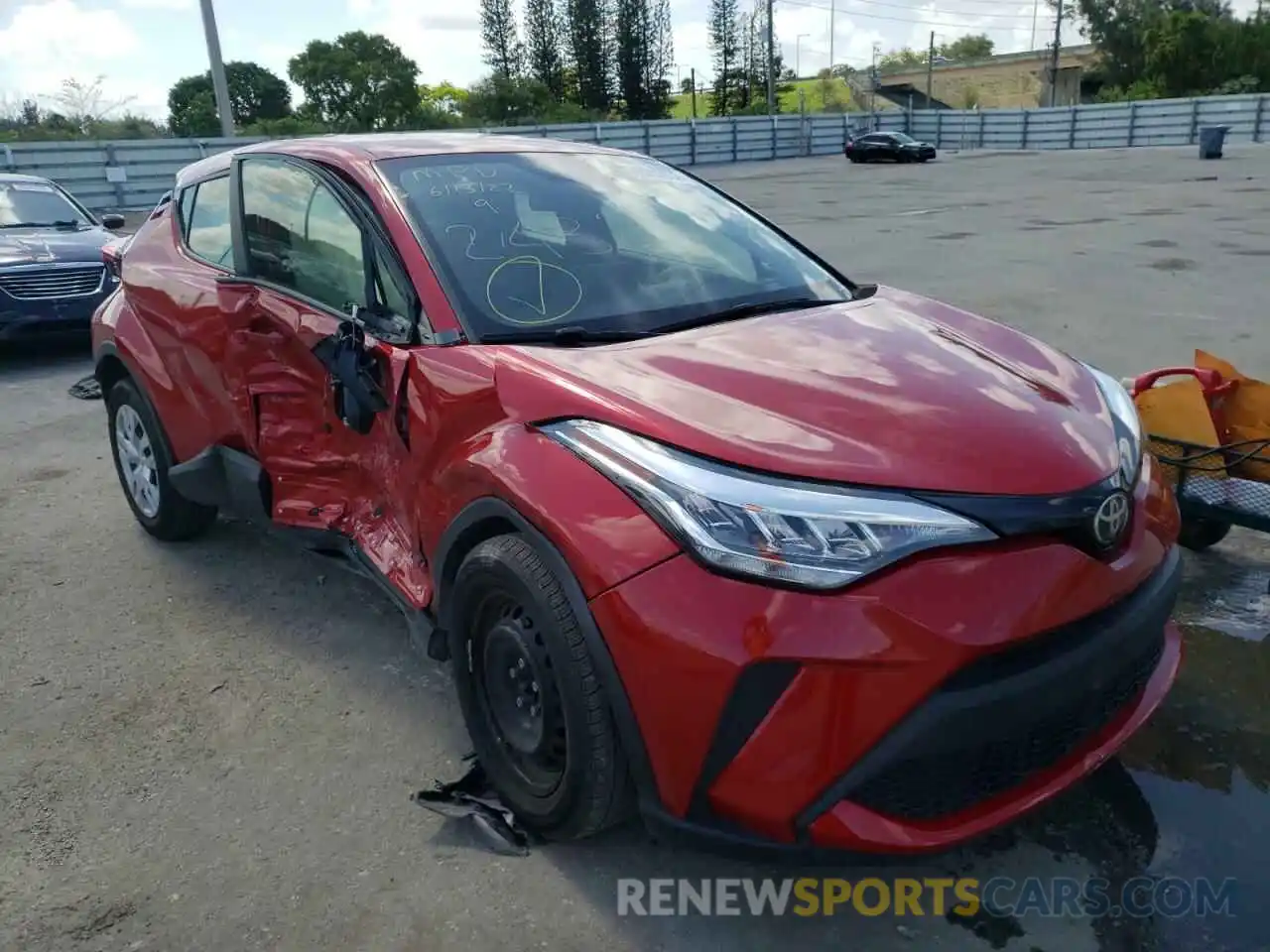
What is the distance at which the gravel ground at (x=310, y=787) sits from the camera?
2.29 m

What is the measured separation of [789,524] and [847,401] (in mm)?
413

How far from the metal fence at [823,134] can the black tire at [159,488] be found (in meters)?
22.0

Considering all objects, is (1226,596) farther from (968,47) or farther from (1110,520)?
(968,47)

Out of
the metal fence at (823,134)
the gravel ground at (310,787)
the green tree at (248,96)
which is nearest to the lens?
the gravel ground at (310,787)

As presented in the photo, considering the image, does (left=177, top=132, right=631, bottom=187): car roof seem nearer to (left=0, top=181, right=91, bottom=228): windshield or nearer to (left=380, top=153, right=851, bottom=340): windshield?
(left=380, top=153, right=851, bottom=340): windshield

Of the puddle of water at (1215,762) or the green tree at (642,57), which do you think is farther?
the green tree at (642,57)

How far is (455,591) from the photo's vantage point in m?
2.53

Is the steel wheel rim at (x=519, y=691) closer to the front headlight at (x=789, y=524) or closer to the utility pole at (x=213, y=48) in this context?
the front headlight at (x=789, y=524)

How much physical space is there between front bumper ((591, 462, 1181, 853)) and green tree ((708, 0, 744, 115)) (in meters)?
82.2

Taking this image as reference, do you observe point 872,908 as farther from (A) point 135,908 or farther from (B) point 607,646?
(A) point 135,908

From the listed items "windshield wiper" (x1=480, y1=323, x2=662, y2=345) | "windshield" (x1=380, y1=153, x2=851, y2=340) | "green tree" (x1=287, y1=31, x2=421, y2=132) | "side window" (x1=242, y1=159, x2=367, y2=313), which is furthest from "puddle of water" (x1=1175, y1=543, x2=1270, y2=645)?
"green tree" (x1=287, y1=31, x2=421, y2=132)

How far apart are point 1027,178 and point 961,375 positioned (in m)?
26.1

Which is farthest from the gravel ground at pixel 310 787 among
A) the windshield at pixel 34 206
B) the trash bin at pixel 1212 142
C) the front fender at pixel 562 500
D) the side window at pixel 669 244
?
the trash bin at pixel 1212 142

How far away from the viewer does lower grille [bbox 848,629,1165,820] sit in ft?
6.40
